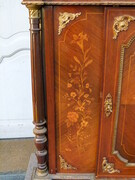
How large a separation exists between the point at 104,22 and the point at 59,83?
319 mm

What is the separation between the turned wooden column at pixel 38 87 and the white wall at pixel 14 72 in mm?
614

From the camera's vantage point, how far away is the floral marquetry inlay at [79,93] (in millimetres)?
960

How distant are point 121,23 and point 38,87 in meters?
0.44

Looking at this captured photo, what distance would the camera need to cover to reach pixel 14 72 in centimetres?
162

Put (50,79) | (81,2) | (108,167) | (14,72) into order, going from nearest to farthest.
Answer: (81,2), (50,79), (108,167), (14,72)

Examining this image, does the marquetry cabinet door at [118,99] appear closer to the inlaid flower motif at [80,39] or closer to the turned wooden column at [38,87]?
the inlaid flower motif at [80,39]

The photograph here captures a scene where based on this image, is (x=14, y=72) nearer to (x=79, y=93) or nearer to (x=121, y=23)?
(x=79, y=93)

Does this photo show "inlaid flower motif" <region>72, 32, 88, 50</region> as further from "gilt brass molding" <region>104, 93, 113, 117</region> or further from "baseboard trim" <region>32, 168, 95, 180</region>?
"baseboard trim" <region>32, 168, 95, 180</region>

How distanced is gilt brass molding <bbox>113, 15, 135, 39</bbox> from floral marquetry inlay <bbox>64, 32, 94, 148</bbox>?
120 millimetres

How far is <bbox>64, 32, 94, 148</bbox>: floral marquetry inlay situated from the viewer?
0.96 meters

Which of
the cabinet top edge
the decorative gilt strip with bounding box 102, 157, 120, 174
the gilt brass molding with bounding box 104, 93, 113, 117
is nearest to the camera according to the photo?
the cabinet top edge

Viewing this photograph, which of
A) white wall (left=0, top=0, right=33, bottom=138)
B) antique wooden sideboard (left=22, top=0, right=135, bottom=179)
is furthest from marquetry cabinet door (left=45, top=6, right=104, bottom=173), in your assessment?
white wall (left=0, top=0, right=33, bottom=138)

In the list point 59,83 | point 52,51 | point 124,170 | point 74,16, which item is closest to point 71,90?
point 59,83

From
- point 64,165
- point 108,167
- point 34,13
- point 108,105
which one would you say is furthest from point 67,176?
point 34,13
